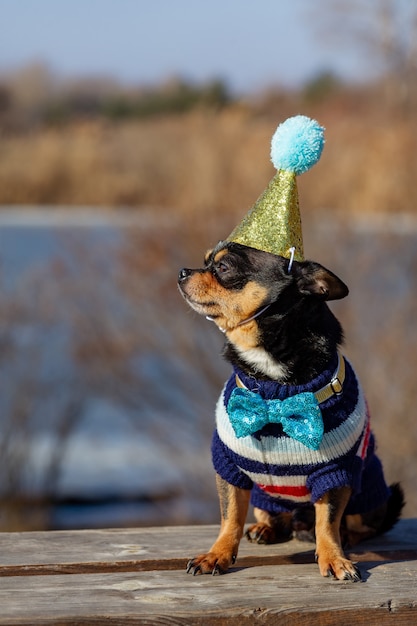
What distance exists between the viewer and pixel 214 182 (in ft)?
39.3

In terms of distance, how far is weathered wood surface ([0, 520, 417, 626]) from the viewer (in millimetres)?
2285

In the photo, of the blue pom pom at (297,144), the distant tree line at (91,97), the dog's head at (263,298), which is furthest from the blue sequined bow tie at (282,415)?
the distant tree line at (91,97)

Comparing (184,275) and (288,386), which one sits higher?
(184,275)

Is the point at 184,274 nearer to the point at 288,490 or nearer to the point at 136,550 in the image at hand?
the point at 288,490

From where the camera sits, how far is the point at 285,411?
2596mm

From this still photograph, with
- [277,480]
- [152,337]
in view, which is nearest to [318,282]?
[277,480]

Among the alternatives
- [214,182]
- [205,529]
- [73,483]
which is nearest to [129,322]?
[73,483]

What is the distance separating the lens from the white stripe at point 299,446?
8.56 ft

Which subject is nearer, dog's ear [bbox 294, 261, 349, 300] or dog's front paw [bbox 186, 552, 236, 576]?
dog's front paw [bbox 186, 552, 236, 576]

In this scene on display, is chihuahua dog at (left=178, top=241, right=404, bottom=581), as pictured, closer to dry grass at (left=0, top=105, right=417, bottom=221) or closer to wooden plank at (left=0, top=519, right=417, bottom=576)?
wooden plank at (left=0, top=519, right=417, bottom=576)

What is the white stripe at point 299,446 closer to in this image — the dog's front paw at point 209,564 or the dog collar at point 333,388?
the dog collar at point 333,388

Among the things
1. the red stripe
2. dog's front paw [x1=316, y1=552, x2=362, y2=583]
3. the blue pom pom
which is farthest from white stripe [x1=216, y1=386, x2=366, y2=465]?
the blue pom pom

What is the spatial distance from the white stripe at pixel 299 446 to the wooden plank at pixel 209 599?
0.31 m

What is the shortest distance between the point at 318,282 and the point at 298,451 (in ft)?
1.62
